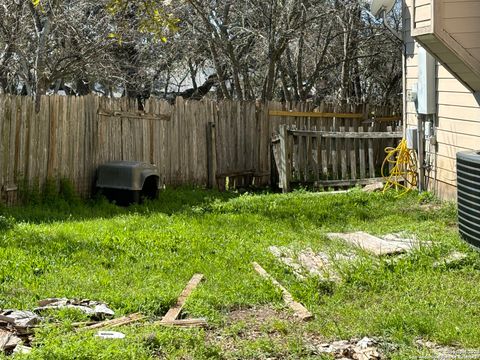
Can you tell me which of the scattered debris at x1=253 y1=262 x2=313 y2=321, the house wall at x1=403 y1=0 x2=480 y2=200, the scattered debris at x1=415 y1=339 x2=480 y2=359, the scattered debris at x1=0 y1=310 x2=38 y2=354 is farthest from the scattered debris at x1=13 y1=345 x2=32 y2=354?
the house wall at x1=403 y1=0 x2=480 y2=200

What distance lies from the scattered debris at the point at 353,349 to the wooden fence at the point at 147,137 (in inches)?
270

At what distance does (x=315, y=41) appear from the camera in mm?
21406

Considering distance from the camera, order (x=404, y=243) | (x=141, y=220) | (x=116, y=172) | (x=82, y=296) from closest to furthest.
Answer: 1. (x=82, y=296)
2. (x=404, y=243)
3. (x=141, y=220)
4. (x=116, y=172)

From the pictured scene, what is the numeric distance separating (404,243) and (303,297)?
2.38 metres

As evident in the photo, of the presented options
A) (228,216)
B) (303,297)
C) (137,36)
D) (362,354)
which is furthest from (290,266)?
(137,36)

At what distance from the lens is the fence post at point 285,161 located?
14.1 metres

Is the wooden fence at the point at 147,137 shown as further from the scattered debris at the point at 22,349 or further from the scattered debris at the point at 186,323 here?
the scattered debris at the point at 22,349

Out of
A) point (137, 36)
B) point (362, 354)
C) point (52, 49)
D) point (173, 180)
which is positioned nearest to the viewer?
point (362, 354)

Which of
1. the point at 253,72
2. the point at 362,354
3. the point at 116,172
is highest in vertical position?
the point at 253,72

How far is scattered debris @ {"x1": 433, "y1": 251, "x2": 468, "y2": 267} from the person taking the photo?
707 cm

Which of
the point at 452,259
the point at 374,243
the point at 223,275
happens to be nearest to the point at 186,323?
the point at 223,275

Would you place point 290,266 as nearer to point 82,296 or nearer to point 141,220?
point 82,296

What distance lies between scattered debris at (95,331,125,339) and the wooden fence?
235 inches

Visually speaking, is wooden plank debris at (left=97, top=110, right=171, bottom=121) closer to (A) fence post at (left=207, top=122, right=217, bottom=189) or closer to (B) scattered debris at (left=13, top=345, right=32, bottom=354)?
(A) fence post at (left=207, top=122, right=217, bottom=189)
